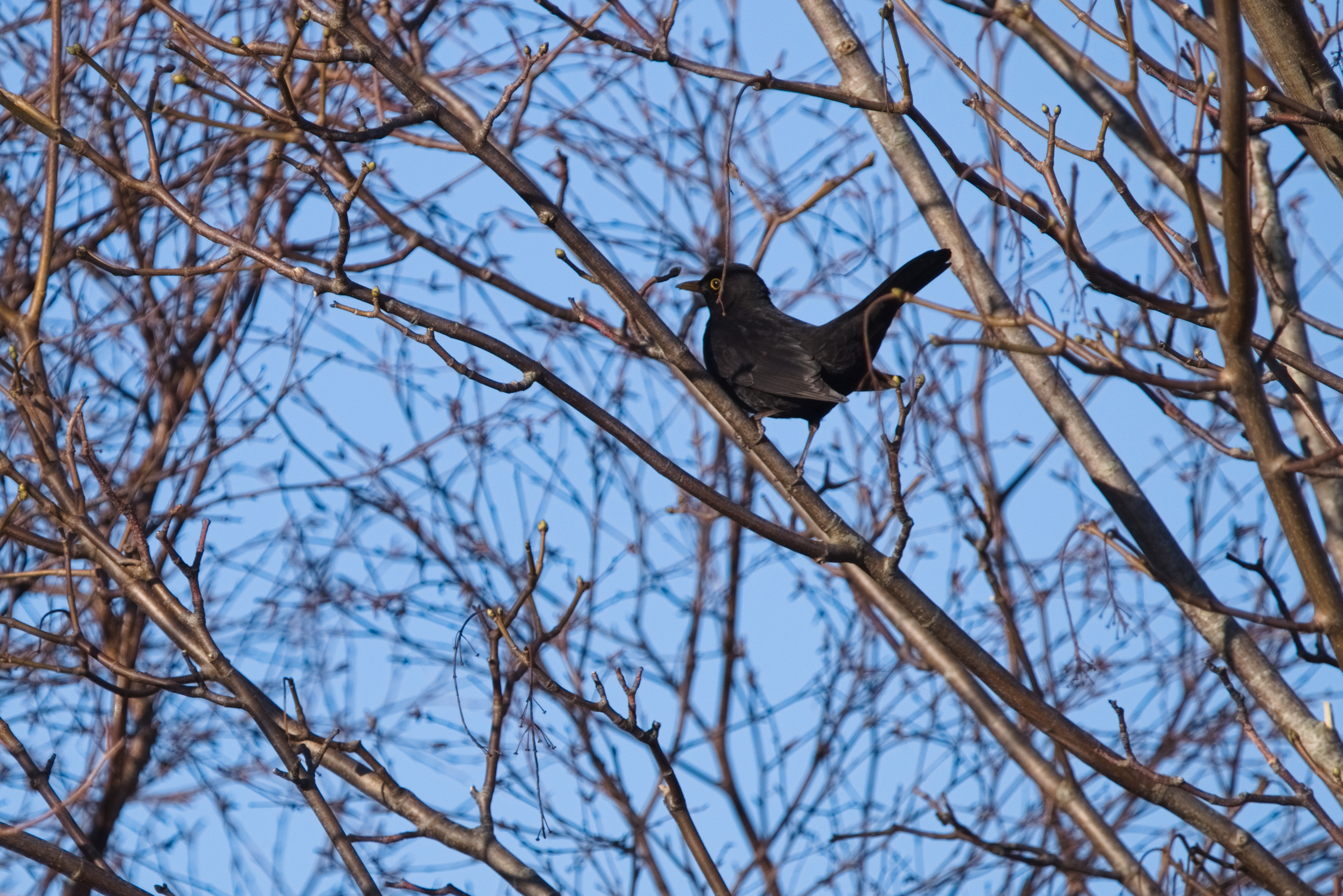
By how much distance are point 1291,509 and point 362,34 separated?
7.54ft

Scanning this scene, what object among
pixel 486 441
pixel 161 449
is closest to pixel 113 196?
pixel 161 449

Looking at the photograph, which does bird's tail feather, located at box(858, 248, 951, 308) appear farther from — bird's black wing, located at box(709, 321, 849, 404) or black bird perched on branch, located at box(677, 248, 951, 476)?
bird's black wing, located at box(709, 321, 849, 404)

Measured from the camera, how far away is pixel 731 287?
6.07 metres

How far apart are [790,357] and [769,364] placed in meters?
0.09

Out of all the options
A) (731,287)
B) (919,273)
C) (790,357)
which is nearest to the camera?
(919,273)

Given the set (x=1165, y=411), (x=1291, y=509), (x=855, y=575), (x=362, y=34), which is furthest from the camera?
(x=855, y=575)

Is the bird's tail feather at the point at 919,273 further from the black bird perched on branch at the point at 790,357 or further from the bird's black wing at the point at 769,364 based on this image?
the bird's black wing at the point at 769,364

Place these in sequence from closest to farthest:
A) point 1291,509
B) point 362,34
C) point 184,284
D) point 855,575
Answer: point 1291,509
point 362,34
point 855,575
point 184,284

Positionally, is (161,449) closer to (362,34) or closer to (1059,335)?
(362,34)

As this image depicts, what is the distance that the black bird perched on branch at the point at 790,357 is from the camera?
5059 millimetres

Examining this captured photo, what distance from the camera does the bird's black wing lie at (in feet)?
16.7

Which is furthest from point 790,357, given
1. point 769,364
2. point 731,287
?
point 731,287

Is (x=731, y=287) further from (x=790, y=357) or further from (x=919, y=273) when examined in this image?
(x=919, y=273)

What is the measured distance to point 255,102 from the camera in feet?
9.39
